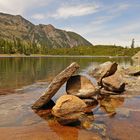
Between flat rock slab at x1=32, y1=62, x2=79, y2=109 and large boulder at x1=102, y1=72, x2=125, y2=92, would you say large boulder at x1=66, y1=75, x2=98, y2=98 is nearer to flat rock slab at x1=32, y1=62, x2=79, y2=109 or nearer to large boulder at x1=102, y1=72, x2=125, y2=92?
flat rock slab at x1=32, y1=62, x2=79, y2=109

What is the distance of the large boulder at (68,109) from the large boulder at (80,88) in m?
3.89

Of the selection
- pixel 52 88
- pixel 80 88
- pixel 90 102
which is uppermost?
pixel 52 88

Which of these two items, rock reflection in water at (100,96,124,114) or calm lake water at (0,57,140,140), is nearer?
calm lake water at (0,57,140,140)

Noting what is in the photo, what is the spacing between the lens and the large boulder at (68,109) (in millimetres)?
17438

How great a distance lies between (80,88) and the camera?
74.5ft

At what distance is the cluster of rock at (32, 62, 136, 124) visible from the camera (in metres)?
17.8

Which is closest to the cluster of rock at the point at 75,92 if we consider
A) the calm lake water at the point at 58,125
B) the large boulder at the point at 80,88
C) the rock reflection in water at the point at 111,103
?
the large boulder at the point at 80,88

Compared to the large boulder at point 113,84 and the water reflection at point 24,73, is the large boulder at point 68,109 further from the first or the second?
the water reflection at point 24,73

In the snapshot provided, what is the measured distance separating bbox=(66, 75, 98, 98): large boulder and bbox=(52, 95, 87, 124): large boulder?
3893mm

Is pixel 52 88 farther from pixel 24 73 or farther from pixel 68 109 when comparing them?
pixel 24 73

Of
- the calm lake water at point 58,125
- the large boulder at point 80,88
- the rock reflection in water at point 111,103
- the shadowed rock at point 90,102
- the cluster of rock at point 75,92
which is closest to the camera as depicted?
the calm lake water at point 58,125

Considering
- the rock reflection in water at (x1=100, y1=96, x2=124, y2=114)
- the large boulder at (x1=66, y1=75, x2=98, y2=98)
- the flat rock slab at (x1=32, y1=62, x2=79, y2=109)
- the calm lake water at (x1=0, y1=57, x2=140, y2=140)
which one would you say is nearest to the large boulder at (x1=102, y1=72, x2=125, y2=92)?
the rock reflection in water at (x1=100, y1=96, x2=124, y2=114)

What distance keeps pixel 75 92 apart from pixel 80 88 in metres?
0.56

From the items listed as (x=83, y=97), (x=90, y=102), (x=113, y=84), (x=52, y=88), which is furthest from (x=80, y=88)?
(x=113, y=84)
